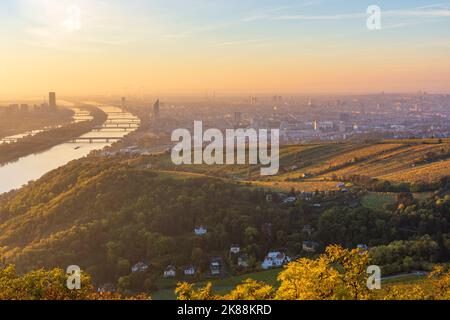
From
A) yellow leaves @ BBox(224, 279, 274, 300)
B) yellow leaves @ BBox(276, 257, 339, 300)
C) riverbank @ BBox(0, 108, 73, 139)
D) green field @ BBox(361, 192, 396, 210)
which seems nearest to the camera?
yellow leaves @ BBox(276, 257, 339, 300)

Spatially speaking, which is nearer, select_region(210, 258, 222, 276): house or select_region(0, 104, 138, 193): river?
select_region(210, 258, 222, 276): house

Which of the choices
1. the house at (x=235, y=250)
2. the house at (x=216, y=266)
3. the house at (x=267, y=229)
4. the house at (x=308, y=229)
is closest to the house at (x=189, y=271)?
the house at (x=216, y=266)

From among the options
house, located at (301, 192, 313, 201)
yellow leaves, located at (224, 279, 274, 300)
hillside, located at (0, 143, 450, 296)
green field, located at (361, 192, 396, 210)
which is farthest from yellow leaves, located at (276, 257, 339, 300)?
house, located at (301, 192, 313, 201)

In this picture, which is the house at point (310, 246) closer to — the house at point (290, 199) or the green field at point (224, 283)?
the green field at point (224, 283)

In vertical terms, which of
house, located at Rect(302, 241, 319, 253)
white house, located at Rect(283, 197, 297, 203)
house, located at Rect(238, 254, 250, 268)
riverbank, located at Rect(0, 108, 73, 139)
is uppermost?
riverbank, located at Rect(0, 108, 73, 139)

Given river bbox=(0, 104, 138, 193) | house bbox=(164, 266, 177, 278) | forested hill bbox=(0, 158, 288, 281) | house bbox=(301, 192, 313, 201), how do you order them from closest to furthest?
house bbox=(164, 266, 177, 278), forested hill bbox=(0, 158, 288, 281), house bbox=(301, 192, 313, 201), river bbox=(0, 104, 138, 193)

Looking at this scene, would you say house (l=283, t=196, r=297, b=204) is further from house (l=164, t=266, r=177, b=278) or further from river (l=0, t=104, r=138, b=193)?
river (l=0, t=104, r=138, b=193)

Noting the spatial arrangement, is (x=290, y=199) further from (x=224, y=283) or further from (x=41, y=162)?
(x=41, y=162)
